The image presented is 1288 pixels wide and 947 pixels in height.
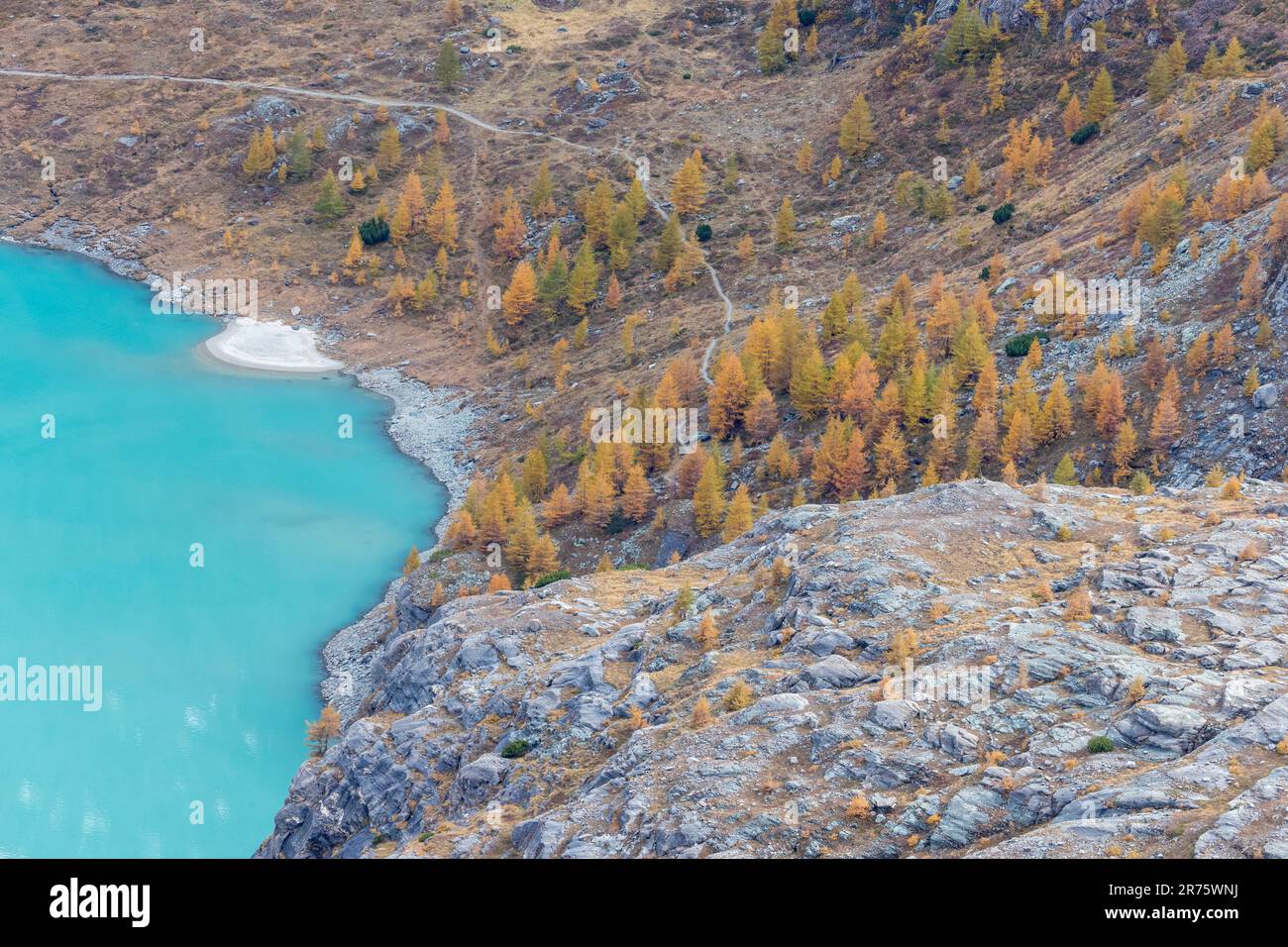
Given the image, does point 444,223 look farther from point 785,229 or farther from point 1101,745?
point 1101,745

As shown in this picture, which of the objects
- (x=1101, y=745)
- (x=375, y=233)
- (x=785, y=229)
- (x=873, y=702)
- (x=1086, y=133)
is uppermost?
(x=1086, y=133)

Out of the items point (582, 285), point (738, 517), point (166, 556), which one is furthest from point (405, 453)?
point (738, 517)

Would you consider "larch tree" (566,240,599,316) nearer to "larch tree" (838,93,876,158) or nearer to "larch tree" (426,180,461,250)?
"larch tree" (426,180,461,250)

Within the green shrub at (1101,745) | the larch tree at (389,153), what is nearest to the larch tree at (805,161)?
the larch tree at (389,153)

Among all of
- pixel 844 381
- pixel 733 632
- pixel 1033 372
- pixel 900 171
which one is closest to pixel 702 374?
pixel 844 381

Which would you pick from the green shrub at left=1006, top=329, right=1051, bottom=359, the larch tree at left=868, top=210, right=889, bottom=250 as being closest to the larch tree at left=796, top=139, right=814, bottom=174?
the larch tree at left=868, top=210, right=889, bottom=250

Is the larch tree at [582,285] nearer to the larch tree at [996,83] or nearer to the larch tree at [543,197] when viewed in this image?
the larch tree at [543,197]

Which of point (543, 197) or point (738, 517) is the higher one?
point (543, 197)
